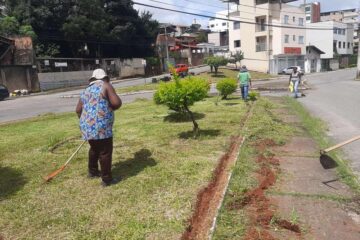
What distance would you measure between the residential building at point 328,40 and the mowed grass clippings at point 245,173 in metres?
56.6

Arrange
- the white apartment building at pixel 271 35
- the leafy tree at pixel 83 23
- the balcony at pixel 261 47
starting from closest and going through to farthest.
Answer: the leafy tree at pixel 83 23
the white apartment building at pixel 271 35
the balcony at pixel 261 47

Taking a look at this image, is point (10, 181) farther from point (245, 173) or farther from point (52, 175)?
point (245, 173)

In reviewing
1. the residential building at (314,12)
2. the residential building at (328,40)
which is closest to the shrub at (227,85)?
the residential building at (328,40)

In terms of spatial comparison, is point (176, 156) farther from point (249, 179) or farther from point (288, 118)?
point (288, 118)

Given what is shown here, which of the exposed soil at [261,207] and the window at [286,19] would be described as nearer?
the exposed soil at [261,207]

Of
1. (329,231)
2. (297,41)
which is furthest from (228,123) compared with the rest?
(297,41)

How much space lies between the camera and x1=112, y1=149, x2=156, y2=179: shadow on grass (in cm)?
598

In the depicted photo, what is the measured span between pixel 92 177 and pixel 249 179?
7.75 feet

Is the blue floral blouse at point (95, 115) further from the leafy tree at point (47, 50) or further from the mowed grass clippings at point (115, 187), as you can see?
the leafy tree at point (47, 50)

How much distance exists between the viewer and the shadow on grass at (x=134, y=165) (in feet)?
19.6

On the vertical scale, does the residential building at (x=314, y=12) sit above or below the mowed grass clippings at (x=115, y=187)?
above

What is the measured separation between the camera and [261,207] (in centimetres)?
464

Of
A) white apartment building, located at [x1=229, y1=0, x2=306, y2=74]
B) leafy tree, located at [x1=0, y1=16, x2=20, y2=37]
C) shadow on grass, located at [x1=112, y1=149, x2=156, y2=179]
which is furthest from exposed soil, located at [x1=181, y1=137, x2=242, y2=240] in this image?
white apartment building, located at [x1=229, y1=0, x2=306, y2=74]

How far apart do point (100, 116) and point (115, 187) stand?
1.01m
